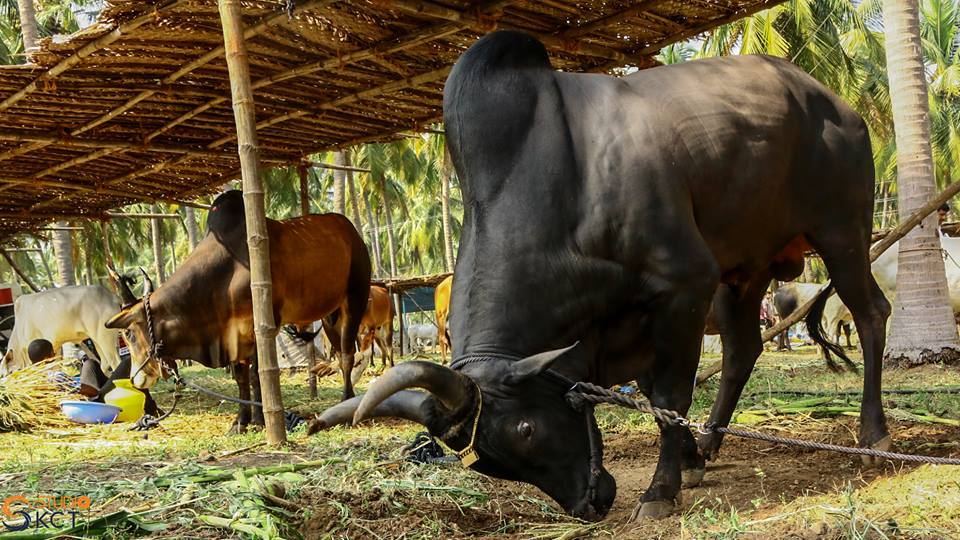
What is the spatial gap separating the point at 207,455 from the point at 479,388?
2983 millimetres

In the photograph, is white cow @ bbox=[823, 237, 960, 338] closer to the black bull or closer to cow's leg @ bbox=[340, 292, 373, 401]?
Result: cow's leg @ bbox=[340, 292, 373, 401]

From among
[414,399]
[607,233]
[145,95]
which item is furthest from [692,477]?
[145,95]

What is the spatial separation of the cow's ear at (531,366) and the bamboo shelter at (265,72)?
271 cm

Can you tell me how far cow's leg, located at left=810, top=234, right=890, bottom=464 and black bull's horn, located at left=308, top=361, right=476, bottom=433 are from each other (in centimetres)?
238

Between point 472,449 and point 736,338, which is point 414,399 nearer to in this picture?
point 472,449

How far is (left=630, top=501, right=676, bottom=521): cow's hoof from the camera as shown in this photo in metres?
3.75

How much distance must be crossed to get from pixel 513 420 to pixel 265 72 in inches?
202

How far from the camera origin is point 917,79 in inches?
376

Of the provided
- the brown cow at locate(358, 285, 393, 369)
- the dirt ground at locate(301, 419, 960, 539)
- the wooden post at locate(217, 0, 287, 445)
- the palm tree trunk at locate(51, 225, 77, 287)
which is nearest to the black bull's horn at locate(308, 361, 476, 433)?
the dirt ground at locate(301, 419, 960, 539)

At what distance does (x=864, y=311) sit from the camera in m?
4.84

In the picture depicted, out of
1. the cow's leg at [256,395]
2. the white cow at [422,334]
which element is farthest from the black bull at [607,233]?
the white cow at [422,334]

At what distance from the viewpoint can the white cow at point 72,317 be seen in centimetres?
1166

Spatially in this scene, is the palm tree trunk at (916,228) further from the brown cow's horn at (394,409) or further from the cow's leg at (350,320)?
the brown cow's horn at (394,409)

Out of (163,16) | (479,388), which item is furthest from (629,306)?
(163,16)
